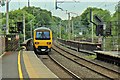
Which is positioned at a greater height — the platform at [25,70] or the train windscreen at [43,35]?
the train windscreen at [43,35]

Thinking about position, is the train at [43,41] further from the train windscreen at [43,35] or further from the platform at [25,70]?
the platform at [25,70]

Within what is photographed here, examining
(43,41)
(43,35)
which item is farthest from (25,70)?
(43,35)

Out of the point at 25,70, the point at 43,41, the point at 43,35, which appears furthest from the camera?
the point at 43,35

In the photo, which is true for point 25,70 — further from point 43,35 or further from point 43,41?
point 43,35

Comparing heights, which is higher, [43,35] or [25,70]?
[43,35]

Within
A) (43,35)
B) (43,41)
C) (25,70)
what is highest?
(43,35)

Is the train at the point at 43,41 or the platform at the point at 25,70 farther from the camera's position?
the train at the point at 43,41

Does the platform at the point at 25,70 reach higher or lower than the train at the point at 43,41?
lower

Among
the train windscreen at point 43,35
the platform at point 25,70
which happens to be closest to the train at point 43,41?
the train windscreen at point 43,35

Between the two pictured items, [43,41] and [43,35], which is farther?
[43,35]

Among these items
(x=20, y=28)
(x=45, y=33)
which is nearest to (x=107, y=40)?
(x=45, y=33)

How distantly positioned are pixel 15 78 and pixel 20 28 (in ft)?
65.1

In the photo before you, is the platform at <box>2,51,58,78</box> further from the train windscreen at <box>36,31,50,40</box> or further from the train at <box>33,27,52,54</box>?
the train windscreen at <box>36,31,50,40</box>

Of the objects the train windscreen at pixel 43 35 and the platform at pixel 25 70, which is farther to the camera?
the train windscreen at pixel 43 35
